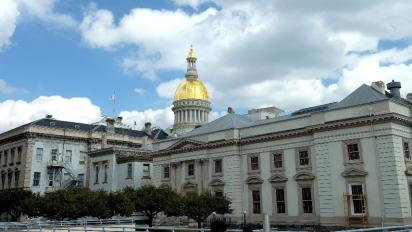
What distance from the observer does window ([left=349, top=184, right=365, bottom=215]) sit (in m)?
37.6

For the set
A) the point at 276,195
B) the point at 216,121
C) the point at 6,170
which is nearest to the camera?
the point at 276,195

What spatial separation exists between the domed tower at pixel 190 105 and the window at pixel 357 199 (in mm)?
57328

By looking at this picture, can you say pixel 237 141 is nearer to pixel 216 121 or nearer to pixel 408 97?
pixel 216 121

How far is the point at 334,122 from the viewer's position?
3953 centimetres

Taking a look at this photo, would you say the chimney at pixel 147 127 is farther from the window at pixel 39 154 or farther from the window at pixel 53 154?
the window at pixel 39 154

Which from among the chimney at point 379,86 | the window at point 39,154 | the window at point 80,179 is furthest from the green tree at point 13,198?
the chimney at point 379,86

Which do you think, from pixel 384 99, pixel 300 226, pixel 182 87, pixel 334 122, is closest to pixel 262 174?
pixel 300 226

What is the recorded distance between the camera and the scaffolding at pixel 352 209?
37.0 meters

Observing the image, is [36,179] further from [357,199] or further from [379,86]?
[379,86]

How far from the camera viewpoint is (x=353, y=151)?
38656 millimetres

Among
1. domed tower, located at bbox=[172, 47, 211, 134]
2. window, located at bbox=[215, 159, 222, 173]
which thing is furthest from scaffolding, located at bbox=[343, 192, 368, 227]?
domed tower, located at bbox=[172, 47, 211, 134]

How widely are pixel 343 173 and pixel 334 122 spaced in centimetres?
450

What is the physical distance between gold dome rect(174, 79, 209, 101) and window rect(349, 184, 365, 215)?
→ 61.9 metres

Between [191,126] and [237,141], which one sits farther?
[191,126]
